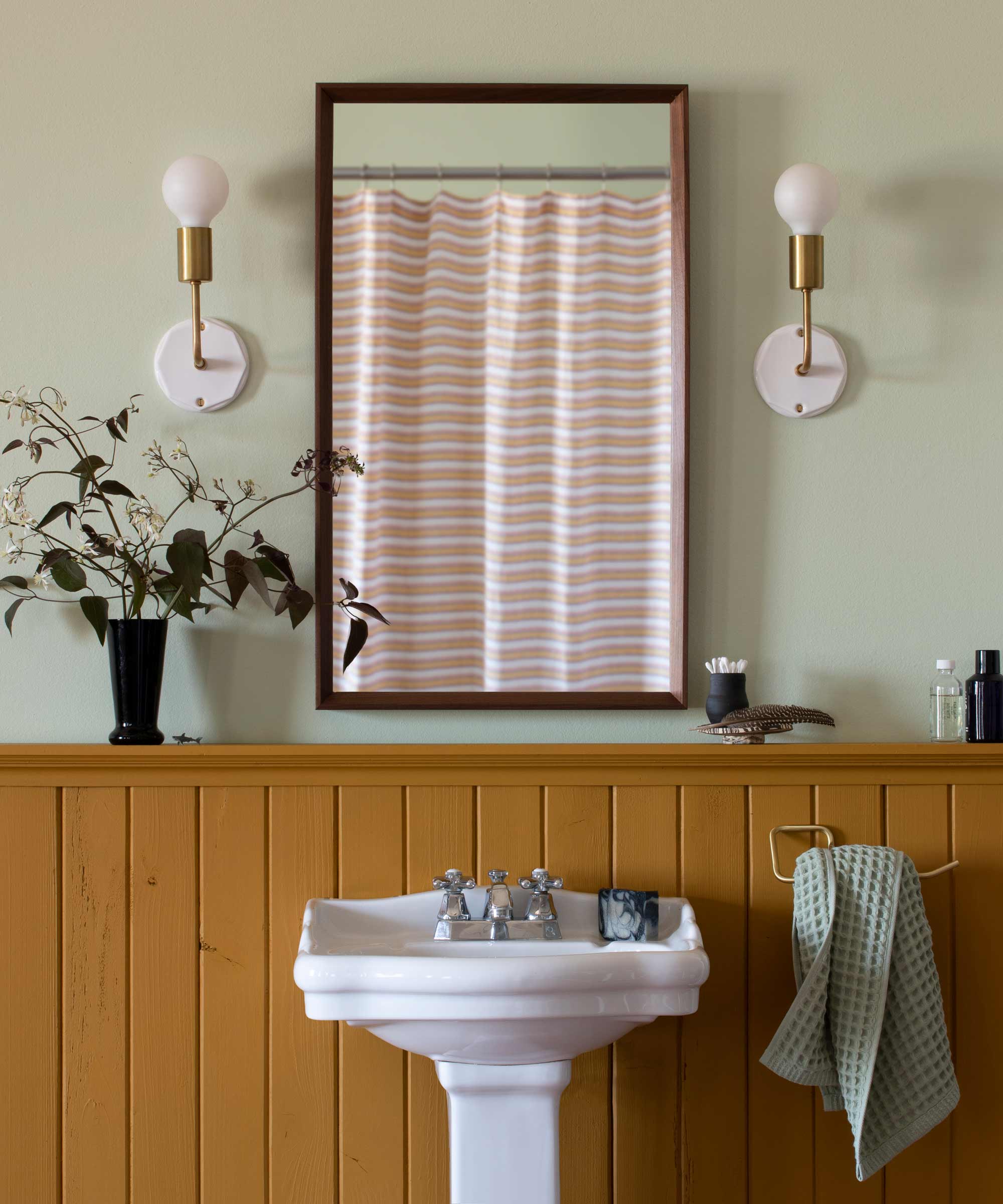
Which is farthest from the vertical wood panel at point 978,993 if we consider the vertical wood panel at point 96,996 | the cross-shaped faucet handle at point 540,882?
the vertical wood panel at point 96,996

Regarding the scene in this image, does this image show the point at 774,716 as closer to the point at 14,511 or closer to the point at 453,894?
the point at 453,894

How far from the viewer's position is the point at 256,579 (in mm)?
1573

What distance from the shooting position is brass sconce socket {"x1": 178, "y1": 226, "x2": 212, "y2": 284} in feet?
5.26

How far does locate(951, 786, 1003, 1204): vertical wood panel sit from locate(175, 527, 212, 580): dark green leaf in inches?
44.8

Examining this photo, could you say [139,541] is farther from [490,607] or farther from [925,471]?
[925,471]

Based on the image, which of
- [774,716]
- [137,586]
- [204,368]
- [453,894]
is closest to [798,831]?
[774,716]

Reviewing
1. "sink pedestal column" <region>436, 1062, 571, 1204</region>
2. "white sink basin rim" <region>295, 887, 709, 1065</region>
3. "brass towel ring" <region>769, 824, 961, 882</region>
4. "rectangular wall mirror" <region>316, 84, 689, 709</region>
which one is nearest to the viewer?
"white sink basin rim" <region>295, 887, 709, 1065</region>

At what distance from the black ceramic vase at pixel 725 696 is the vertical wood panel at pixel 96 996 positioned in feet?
2.85

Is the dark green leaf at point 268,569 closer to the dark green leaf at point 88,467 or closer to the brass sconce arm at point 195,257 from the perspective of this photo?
the dark green leaf at point 88,467

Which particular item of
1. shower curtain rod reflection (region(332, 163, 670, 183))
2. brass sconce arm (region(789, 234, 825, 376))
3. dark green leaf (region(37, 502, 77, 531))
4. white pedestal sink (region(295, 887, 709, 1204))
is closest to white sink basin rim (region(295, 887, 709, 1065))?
white pedestal sink (region(295, 887, 709, 1204))

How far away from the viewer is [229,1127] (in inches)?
62.4

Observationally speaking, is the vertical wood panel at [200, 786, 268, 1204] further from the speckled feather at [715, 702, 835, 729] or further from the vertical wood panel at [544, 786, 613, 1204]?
the speckled feather at [715, 702, 835, 729]

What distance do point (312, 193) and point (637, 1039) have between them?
4.48 feet

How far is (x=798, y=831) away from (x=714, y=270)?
86cm
